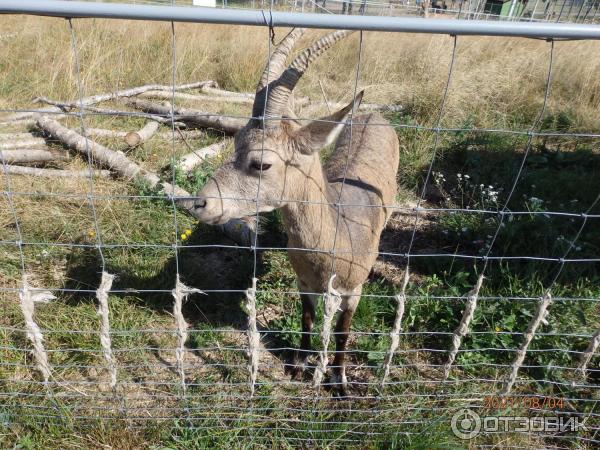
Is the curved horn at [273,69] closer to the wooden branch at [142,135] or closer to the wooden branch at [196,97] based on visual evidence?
the wooden branch at [142,135]

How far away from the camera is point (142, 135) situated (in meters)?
5.68

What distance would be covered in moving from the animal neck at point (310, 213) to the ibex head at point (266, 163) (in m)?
0.02

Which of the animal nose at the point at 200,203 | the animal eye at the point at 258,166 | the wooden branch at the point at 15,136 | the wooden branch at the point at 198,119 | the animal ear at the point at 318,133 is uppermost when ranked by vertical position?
the animal ear at the point at 318,133

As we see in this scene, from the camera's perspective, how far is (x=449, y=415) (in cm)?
270

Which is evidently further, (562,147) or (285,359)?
(562,147)

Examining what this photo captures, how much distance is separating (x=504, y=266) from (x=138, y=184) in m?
3.60

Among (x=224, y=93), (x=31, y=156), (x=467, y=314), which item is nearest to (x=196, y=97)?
(x=224, y=93)

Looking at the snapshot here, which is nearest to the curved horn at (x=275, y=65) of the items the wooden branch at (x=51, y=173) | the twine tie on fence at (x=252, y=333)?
the twine tie on fence at (x=252, y=333)

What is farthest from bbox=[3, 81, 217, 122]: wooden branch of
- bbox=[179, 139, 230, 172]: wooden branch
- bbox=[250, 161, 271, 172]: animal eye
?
bbox=[250, 161, 271, 172]: animal eye

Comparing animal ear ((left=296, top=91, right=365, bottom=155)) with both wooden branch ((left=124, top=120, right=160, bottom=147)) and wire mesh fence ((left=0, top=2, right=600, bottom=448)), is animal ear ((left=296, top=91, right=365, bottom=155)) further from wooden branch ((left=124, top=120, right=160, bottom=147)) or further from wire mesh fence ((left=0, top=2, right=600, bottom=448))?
wooden branch ((left=124, top=120, right=160, bottom=147))

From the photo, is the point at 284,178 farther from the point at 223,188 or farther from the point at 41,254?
the point at 41,254

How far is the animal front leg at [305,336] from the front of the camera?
124 inches

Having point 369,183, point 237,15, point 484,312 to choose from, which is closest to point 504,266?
point 484,312

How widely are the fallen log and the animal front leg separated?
1214mm
